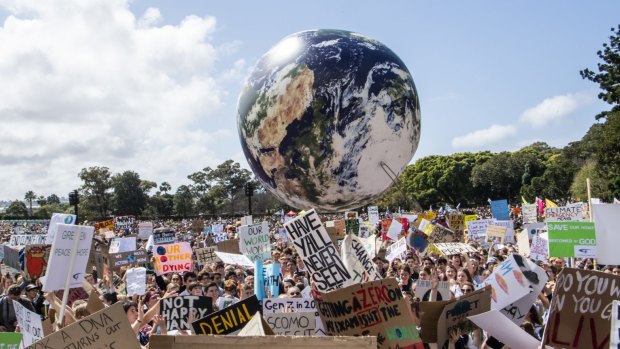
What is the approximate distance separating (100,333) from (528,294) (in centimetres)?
394

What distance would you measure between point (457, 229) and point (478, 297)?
14848 mm

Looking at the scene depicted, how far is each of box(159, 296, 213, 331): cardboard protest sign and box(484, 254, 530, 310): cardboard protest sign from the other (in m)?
2.86

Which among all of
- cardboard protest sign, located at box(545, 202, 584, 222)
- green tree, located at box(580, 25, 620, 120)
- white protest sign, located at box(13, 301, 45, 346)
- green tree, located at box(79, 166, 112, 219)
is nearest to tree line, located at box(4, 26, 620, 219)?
green tree, located at box(79, 166, 112, 219)

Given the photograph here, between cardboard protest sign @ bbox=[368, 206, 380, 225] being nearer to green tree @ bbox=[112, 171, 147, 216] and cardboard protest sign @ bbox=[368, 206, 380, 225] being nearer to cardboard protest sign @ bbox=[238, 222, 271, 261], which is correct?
cardboard protest sign @ bbox=[238, 222, 271, 261]

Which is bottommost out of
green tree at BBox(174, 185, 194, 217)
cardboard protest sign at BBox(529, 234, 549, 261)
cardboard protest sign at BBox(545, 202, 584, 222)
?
cardboard protest sign at BBox(529, 234, 549, 261)

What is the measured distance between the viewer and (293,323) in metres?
6.93

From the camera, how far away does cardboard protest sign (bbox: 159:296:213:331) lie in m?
6.64

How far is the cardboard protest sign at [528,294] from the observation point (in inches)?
251

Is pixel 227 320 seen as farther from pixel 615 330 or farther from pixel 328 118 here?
pixel 615 330

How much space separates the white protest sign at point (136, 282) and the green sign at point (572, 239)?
22.1 feet

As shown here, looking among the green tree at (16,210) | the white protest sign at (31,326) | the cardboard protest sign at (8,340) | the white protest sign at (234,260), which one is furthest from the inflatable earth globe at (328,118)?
the green tree at (16,210)

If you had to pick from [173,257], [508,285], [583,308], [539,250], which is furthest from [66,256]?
[539,250]

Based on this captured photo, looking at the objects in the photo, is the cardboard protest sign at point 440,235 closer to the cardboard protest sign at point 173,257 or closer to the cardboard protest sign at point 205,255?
the cardboard protest sign at point 205,255

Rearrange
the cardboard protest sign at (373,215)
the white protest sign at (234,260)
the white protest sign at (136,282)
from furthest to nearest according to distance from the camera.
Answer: the cardboard protest sign at (373,215), the white protest sign at (234,260), the white protest sign at (136,282)
